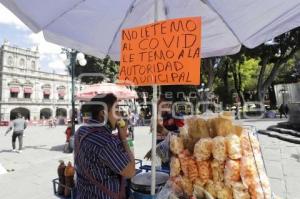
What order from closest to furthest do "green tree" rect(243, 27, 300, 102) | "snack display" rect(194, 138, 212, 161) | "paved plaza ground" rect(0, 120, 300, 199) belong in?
"snack display" rect(194, 138, 212, 161) < "paved plaza ground" rect(0, 120, 300, 199) < "green tree" rect(243, 27, 300, 102)

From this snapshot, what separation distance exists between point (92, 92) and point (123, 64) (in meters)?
8.94

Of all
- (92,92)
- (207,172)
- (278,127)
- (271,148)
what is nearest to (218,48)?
(207,172)

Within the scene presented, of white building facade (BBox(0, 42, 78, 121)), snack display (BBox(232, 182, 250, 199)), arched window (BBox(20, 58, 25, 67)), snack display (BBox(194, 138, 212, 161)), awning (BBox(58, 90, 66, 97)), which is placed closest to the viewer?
snack display (BBox(232, 182, 250, 199))

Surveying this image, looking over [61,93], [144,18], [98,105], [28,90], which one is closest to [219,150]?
[98,105]

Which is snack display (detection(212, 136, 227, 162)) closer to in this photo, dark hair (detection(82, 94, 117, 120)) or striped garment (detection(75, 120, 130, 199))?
striped garment (detection(75, 120, 130, 199))

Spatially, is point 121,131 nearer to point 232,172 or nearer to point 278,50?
point 232,172

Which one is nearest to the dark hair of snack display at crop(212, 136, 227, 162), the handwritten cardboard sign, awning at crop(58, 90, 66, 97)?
the handwritten cardboard sign

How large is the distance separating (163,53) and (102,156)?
3.54ft

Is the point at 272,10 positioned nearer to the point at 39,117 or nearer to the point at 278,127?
the point at 278,127

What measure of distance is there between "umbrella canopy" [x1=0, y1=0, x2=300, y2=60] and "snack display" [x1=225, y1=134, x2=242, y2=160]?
4.04 ft

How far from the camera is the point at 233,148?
7.19 feet

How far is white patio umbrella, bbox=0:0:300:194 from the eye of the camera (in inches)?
109

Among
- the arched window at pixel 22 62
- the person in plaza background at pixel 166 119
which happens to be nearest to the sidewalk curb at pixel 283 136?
the person in plaza background at pixel 166 119

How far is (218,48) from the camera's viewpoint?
403cm
